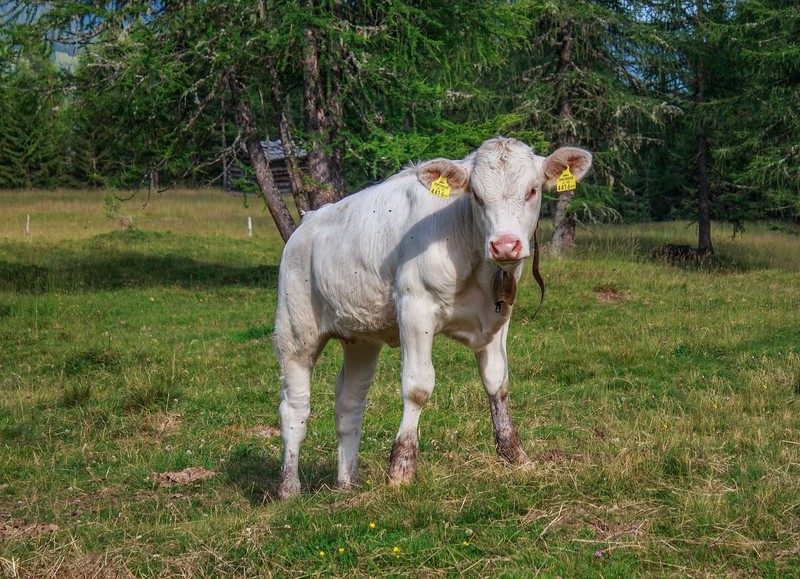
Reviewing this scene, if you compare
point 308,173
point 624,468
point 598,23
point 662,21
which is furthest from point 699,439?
point 662,21

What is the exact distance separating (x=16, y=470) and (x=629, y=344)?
7416 mm

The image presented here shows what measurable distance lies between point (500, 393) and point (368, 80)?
521 inches

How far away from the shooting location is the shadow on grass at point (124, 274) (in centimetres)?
2023

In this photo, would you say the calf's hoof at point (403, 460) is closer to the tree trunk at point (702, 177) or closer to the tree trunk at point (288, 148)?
the tree trunk at point (288, 148)

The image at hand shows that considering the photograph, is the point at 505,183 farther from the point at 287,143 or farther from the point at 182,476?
the point at 287,143

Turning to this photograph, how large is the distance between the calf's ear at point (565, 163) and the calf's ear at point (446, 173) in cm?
57

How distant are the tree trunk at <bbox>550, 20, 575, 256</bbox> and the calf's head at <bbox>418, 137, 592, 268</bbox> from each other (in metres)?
18.3

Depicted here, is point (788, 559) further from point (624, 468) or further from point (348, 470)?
point (348, 470)

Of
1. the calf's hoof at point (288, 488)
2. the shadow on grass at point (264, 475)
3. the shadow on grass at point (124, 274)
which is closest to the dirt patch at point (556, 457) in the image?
the shadow on grass at point (264, 475)

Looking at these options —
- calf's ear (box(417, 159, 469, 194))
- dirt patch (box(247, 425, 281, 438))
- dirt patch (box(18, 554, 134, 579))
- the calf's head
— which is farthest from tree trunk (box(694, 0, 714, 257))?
dirt patch (box(18, 554, 134, 579))

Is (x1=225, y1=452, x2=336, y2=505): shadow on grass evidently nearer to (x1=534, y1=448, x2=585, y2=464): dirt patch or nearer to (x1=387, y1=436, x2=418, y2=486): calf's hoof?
(x1=387, y1=436, x2=418, y2=486): calf's hoof

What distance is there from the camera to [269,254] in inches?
1070

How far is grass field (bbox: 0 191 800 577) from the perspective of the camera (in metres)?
5.00

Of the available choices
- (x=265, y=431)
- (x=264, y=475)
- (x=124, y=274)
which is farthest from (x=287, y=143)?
(x=264, y=475)
